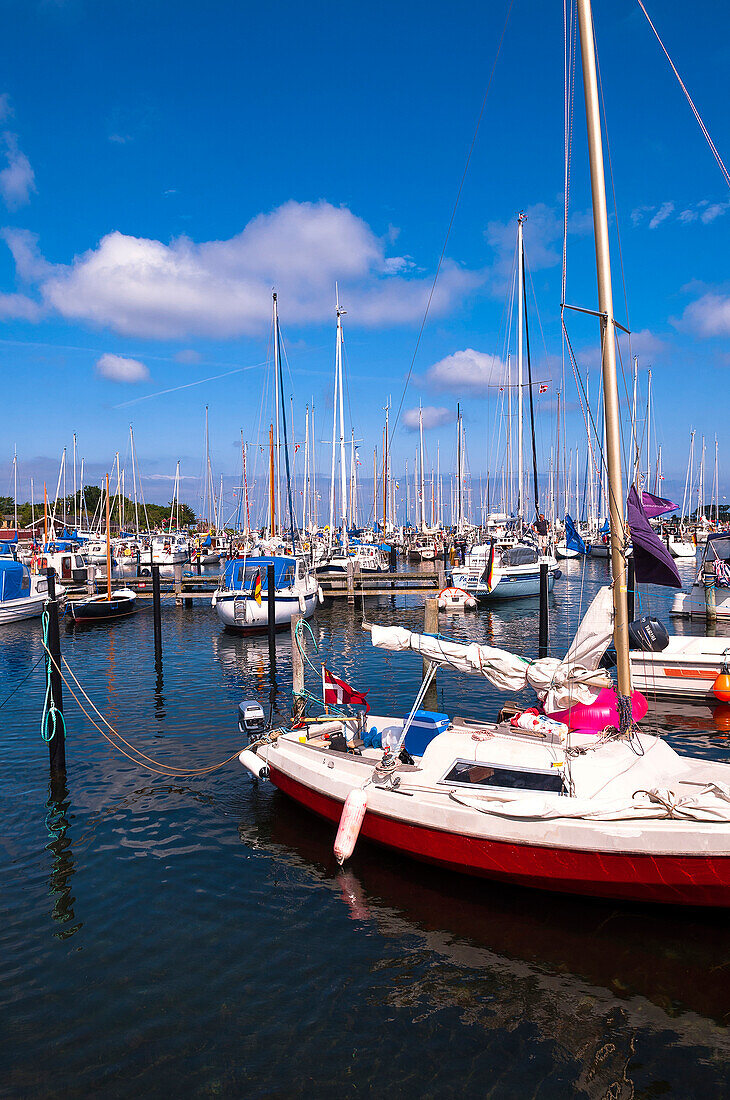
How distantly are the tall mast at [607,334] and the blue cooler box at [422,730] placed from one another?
3.16 meters

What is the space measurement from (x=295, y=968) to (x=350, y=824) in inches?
94.3

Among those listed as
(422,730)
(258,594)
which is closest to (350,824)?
(422,730)

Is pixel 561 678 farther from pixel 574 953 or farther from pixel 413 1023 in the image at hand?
pixel 413 1023

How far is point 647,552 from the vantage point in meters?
12.9

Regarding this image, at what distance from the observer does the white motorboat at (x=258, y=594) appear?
30781mm

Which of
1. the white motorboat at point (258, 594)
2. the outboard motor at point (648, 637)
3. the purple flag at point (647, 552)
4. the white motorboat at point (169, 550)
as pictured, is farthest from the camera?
the white motorboat at point (169, 550)

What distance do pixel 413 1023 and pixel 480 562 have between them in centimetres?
4070

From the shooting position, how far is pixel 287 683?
73.8ft

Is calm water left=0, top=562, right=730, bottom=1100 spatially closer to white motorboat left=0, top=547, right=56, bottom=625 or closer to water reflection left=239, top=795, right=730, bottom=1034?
water reflection left=239, top=795, right=730, bottom=1034

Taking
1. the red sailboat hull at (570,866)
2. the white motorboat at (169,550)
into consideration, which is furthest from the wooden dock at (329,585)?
the red sailboat hull at (570,866)

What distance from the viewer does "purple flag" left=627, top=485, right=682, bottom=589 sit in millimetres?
12958

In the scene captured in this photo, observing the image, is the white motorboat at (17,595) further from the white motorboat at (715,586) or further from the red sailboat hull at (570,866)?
the white motorboat at (715,586)

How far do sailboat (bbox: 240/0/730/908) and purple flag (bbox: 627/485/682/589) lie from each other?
1.13 metres

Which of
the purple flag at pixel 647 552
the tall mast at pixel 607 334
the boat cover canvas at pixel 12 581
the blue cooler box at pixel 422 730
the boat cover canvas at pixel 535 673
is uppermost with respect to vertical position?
the tall mast at pixel 607 334
